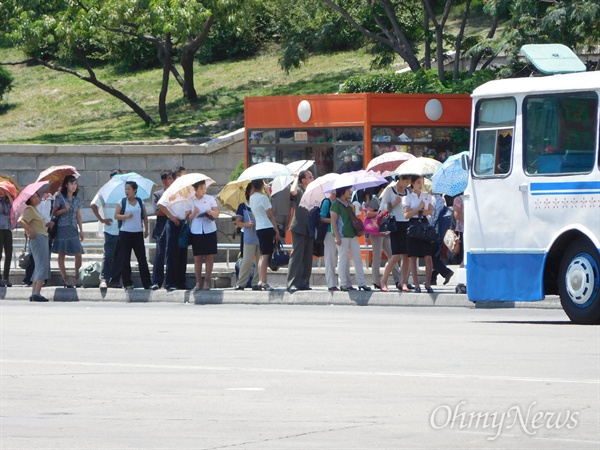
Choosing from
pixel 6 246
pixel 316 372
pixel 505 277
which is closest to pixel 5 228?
pixel 6 246

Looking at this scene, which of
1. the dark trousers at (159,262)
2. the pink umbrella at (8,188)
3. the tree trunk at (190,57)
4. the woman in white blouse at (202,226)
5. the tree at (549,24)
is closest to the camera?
the woman in white blouse at (202,226)

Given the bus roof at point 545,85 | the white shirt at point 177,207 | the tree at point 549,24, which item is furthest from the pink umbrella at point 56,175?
the tree at point 549,24

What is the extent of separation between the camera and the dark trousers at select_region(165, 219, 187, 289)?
65.8 ft

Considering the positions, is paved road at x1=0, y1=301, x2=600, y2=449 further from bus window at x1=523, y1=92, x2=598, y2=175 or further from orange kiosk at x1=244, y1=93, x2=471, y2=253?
orange kiosk at x1=244, y1=93, x2=471, y2=253

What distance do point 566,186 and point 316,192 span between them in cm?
540

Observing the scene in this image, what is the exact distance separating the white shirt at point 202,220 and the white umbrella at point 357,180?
195 centimetres

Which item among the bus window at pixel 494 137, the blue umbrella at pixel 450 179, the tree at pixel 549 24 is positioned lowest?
the blue umbrella at pixel 450 179

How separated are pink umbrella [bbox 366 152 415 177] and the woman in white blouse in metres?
3.18

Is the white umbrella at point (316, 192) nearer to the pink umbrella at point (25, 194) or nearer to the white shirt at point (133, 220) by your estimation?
the white shirt at point (133, 220)

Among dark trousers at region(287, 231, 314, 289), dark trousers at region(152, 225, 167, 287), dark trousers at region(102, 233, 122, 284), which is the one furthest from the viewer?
dark trousers at region(102, 233, 122, 284)

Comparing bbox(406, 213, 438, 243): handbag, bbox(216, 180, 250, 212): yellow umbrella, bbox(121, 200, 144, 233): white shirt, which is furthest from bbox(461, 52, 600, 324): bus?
bbox(121, 200, 144, 233): white shirt

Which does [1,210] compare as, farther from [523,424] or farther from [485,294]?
[523,424]

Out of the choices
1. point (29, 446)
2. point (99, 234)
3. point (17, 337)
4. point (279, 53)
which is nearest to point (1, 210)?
point (99, 234)

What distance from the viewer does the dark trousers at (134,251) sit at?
20531 millimetres
